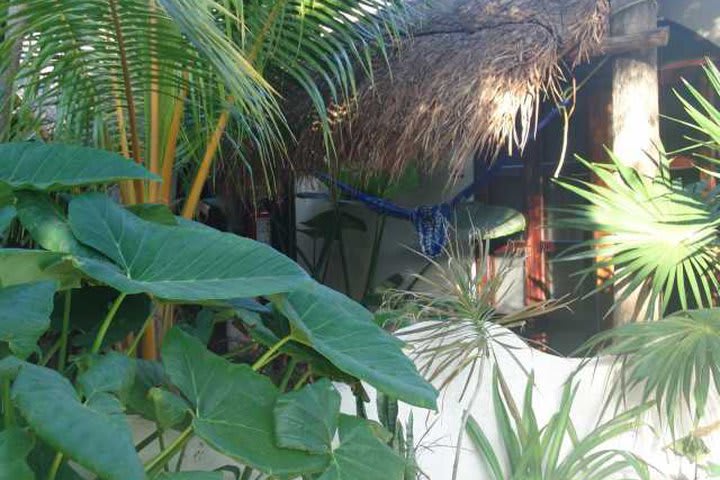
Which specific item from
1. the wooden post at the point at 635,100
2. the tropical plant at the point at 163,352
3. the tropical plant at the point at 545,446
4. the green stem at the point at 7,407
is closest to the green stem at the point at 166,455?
the tropical plant at the point at 163,352

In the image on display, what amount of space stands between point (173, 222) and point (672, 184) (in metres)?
2.03

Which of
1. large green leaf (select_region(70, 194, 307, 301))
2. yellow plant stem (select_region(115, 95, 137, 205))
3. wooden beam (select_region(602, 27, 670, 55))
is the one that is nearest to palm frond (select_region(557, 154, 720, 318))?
wooden beam (select_region(602, 27, 670, 55))

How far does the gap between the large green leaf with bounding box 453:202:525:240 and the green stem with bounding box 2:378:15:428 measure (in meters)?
3.24

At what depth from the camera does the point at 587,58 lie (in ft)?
11.3

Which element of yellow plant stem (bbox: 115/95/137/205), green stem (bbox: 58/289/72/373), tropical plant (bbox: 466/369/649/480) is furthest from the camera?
tropical plant (bbox: 466/369/649/480)

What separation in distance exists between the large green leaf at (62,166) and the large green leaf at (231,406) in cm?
33

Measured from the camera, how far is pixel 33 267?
1406mm

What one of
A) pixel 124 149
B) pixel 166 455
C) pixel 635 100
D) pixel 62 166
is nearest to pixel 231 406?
pixel 166 455

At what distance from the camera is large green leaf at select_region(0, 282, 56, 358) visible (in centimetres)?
125

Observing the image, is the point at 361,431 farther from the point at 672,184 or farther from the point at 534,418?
the point at 672,184

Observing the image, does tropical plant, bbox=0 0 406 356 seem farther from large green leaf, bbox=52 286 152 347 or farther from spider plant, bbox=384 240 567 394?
spider plant, bbox=384 240 567 394

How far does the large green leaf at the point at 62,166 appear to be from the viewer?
5.07 feet

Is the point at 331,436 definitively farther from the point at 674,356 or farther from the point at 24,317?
the point at 674,356

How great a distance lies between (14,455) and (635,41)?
2.88m
